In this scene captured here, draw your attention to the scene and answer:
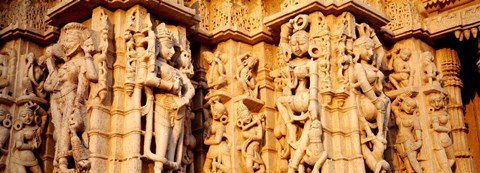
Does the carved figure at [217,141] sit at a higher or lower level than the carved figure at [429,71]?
lower

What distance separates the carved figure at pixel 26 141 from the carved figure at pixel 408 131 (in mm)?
5352

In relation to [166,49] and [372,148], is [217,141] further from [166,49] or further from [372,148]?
[372,148]

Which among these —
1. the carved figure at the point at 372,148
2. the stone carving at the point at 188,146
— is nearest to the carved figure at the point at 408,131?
the carved figure at the point at 372,148

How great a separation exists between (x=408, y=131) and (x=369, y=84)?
141 centimetres

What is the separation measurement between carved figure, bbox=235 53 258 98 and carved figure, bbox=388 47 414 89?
221cm

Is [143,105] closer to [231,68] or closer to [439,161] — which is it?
[231,68]

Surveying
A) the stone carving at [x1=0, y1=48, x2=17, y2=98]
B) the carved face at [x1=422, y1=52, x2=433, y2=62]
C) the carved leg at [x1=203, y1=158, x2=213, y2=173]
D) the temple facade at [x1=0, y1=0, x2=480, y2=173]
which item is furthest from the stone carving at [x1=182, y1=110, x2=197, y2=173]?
the carved face at [x1=422, y1=52, x2=433, y2=62]

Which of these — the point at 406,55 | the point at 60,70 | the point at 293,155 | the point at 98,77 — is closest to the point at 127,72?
the point at 98,77

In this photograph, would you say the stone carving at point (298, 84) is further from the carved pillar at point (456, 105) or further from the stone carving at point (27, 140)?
the stone carving at point (27, 140)

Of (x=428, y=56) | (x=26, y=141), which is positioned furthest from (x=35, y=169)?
(x=428, y=56)

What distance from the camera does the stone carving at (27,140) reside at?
1064 cm

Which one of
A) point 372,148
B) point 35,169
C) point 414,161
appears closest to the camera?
point 372,148

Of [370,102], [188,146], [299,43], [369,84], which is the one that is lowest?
[188,146]

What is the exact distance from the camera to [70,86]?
32.3ft
